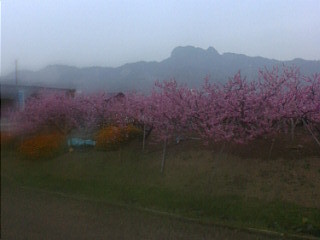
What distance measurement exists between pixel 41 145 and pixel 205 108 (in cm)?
297

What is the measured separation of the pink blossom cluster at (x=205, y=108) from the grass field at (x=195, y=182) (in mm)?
460

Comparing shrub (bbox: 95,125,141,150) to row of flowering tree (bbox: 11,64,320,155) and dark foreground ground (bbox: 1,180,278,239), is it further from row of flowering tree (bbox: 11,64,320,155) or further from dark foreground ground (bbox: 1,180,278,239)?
dark foreground ground (bbox: 1,180,278,239)

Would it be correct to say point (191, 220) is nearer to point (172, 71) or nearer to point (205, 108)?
point (205, 108)

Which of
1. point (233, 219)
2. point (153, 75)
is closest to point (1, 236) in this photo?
point (233, 219)

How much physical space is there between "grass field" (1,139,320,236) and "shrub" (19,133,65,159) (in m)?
0.12

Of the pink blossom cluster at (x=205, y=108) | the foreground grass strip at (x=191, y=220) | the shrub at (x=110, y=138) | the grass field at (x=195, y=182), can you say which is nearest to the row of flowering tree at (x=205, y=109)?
the pink blossom cluster at (x=205, y=108)

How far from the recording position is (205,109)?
8.53m

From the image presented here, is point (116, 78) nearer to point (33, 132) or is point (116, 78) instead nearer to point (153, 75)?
point (153, 75)

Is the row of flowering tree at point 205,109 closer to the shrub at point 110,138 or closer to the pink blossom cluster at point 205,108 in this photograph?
the pink blossom cluster at point 205,108

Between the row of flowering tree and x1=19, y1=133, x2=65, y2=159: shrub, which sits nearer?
x1=19, y1=133, x2=65, y2=159: shrub

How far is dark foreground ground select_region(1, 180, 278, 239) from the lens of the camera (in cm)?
603

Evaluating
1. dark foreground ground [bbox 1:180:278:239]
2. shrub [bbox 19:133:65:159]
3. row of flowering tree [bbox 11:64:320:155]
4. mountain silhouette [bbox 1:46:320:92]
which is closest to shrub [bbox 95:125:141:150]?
row of flowering tree [bbox 11:64:320:155]

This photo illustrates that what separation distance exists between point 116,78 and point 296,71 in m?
2.84

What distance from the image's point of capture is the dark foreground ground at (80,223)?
603 cm
